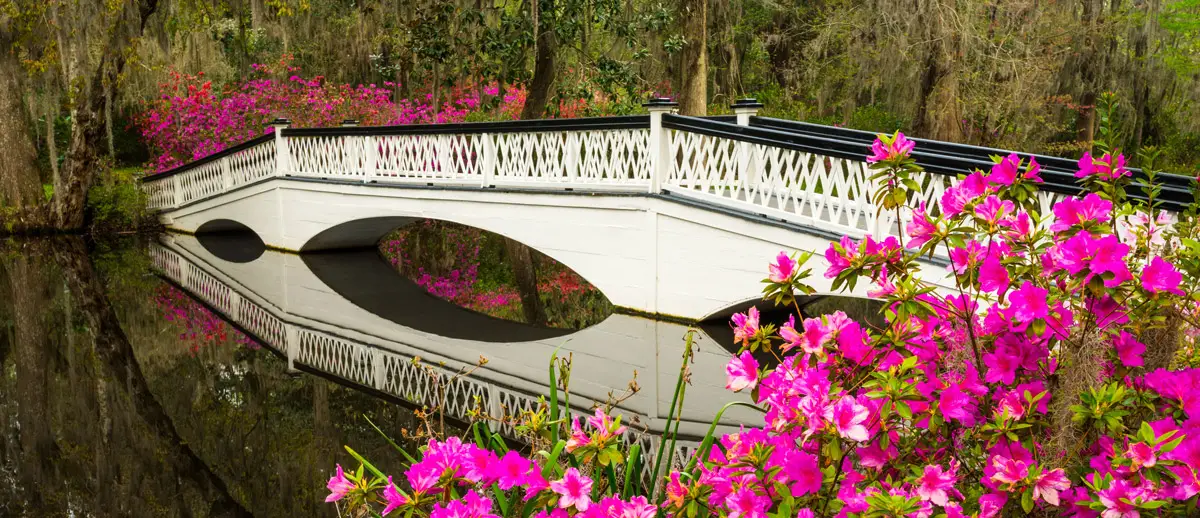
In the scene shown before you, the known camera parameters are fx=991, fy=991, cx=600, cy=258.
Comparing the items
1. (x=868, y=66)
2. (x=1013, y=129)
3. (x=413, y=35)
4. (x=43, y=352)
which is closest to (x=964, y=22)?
(x=868, y=66)

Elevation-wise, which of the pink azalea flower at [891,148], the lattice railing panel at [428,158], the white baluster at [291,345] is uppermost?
the pink azalea flower at [891,148]

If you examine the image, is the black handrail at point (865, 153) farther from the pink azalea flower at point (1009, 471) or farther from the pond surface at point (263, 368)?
the pink azalea flower at point (1009, 471)

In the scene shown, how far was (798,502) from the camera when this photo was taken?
8.10ft

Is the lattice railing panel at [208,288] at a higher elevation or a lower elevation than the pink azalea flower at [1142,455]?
lower

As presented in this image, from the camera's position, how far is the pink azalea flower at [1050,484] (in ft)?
7.11

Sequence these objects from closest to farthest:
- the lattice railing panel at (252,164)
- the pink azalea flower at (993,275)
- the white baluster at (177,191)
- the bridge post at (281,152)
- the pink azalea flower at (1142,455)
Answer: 1. the pink azalea flower at (1142,455)
2. the pink azalea flower at (993,275)
3. the bridge post at (281,152)
4. the lattice railing panel at (252,164)
5. the white baluster at (177,191)

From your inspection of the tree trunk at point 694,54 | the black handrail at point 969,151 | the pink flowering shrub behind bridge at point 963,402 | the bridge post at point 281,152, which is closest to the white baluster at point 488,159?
the black handrail at point 969,151

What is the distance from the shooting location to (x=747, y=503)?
2355mm

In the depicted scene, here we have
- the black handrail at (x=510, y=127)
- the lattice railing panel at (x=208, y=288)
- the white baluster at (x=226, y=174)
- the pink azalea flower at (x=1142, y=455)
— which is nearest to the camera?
the pink azalea flower at (x=1142, y=455)

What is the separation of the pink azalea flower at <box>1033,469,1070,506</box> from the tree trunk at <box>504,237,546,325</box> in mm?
7269

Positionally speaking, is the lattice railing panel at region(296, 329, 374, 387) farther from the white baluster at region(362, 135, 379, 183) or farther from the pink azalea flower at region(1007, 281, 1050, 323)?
the pink azalea flower at region(1007, 281, 1050, 323)

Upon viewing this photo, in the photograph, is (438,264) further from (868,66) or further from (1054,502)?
(1054,502)

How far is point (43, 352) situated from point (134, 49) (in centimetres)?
927

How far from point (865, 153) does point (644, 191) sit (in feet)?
7.95
